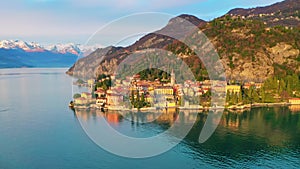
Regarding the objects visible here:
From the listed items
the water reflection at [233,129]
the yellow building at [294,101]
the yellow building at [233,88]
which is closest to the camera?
the water reflection at [233,129]

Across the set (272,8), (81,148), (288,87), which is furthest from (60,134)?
(272,8)

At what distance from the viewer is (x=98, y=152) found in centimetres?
654

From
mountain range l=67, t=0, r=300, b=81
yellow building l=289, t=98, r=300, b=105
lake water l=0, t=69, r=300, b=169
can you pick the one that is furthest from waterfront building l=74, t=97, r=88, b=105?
yellow building l=289, t=98, r=300, b=105

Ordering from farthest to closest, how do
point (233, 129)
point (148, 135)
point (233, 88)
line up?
point (233, 88), point (233, 129), point (148, 135)

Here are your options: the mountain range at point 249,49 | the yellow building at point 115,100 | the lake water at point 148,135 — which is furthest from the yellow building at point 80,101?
the mountain range at point 249,49

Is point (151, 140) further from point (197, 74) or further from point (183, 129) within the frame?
point (197, 74)

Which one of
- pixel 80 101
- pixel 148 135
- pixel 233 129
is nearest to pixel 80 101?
pixel 80 101

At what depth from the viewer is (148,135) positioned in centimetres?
781

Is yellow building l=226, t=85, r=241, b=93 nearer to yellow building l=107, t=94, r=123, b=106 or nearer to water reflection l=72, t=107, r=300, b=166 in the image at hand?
water reflection l=72, t=107, r=300, b=166

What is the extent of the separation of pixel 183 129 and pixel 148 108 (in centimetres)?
285

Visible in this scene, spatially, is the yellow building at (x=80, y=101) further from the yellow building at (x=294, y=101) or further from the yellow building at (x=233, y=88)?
the yellow building at (x=294, y=101)

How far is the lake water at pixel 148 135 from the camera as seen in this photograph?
5988 mm

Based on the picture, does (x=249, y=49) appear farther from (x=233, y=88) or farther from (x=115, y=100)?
(x=115, y=100)

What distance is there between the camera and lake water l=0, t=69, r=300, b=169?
5988mm
